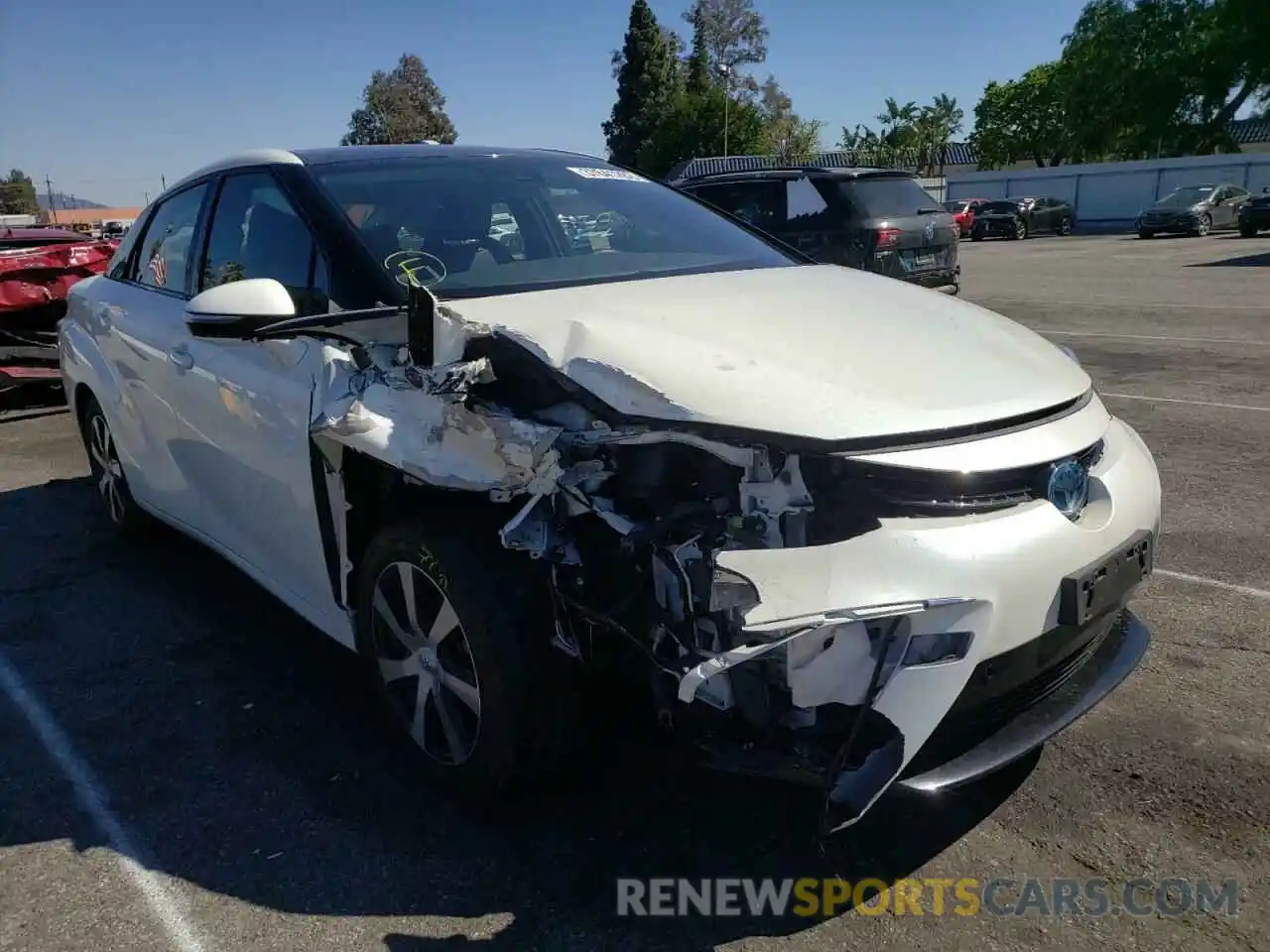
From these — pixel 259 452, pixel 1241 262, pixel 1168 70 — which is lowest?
pixel 1241 262

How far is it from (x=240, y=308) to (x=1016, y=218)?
3507cm

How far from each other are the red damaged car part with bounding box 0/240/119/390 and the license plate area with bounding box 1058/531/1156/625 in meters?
8.55

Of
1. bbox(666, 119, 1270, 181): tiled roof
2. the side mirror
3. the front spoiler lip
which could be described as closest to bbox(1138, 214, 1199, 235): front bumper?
bbox(666, 119, 1270, 181): tiled roof

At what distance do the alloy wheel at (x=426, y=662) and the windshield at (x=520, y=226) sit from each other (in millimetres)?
870

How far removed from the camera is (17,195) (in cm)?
9575

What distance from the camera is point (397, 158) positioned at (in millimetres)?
3691

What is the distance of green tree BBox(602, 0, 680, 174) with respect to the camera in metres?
69.9

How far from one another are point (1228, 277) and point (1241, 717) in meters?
16.1

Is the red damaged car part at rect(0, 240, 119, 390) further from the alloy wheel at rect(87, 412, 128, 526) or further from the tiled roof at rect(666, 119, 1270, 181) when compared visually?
the tiled roof at rect(666, 119, 1270, 181)

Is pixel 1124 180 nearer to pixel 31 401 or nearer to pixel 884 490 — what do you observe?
pixel 31 401

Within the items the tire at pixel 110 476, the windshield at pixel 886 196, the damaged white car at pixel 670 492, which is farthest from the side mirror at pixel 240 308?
the windshield at pixel 886 196

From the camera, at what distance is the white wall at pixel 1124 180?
133 feet

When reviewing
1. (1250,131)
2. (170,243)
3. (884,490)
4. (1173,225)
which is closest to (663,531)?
(884,490)

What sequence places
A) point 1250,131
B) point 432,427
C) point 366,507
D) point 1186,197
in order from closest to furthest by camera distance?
1. point 432,427
2. point 366,507
3. point 1186,197
4. point 1250,131
